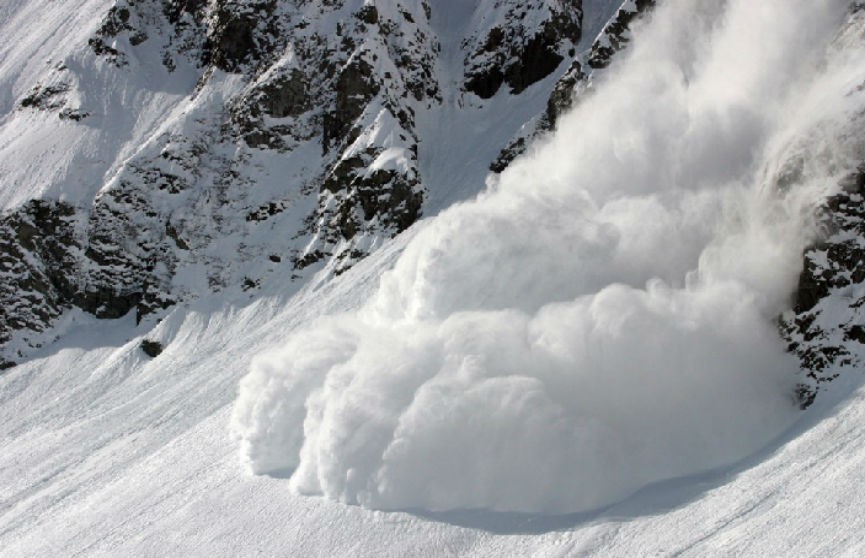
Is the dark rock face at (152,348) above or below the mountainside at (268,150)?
below

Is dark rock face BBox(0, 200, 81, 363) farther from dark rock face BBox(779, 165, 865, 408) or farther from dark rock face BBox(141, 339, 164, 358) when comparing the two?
dark rock face BBox(779, 165, 865, 408)

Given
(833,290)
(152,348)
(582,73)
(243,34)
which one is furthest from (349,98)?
(833,290)

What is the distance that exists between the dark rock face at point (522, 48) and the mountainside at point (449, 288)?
263 millimetres

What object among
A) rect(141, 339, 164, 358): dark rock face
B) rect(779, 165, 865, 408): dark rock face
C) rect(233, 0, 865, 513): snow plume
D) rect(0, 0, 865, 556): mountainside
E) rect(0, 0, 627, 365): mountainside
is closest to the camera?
rect(779, 165, 865, 408): dark rock face

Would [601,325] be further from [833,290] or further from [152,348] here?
[152,348]

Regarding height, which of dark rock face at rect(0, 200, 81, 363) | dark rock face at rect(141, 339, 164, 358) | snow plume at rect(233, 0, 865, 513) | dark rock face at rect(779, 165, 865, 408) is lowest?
dark rock face at rect(779, 165, 865, 408)

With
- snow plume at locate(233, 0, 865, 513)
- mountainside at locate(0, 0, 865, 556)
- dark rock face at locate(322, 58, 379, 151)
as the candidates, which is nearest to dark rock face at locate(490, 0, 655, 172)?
mountainside at locate(0, 0, 865, 556)

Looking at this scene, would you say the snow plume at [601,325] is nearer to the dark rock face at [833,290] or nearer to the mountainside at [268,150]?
the dark rock face at [833,290]

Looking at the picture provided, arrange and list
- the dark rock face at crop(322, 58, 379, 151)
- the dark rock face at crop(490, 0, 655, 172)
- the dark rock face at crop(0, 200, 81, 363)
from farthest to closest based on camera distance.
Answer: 1. the dark rock face at crop(322, 58, 379, 151)
2. the dark rock face at crop(0, 200, 81, 363)
3. the dark rock face at crop(490, 0, 655, 172)

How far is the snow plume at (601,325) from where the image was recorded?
30.2m

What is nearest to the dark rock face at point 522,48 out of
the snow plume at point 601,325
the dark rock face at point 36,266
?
the snow plume at point 601,325

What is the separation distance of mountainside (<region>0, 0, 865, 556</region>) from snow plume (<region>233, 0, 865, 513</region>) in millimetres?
129

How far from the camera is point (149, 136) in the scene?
225 feet

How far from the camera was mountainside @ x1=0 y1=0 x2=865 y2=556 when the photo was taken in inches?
1155
